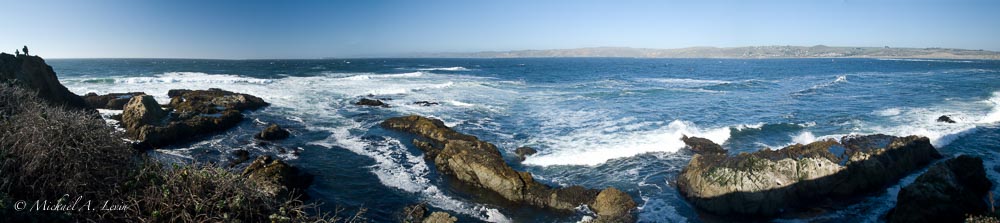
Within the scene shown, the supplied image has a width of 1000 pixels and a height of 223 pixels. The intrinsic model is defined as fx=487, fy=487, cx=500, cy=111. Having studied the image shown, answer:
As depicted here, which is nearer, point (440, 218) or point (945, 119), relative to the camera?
point (440, 218)

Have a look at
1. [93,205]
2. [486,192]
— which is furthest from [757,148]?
[93,205]

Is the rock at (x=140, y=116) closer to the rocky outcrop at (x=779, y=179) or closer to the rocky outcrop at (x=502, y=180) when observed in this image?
the rocky outcrop at (x=502, y=180)

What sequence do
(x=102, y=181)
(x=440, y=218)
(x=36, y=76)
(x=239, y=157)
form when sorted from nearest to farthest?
(x=102, y=181), (x=440, y=218), (x=239, y=157), (x=36, y=76)

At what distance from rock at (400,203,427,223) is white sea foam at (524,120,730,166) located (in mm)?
6077

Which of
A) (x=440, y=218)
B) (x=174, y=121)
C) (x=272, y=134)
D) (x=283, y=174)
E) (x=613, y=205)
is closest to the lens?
(x=440, y=218)

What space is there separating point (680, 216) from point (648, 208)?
2.85ft

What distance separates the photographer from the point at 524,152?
18891 mm

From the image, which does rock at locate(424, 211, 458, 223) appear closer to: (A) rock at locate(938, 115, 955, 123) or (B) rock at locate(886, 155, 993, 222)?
(B) rock at locate(886, 155, 993, 222)

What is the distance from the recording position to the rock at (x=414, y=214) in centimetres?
1211

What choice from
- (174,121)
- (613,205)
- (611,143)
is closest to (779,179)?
(613,205)

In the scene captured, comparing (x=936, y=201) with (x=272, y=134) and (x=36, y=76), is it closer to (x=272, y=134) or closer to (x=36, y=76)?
(x=272, y=134)

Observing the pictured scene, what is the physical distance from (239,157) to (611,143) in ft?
47.5

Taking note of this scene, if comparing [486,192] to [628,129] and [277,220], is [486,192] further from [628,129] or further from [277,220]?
[628,129]

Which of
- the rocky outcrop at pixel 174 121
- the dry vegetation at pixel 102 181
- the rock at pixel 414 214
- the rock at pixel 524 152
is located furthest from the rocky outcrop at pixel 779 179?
the rocky outcrop at pixel 174 121
